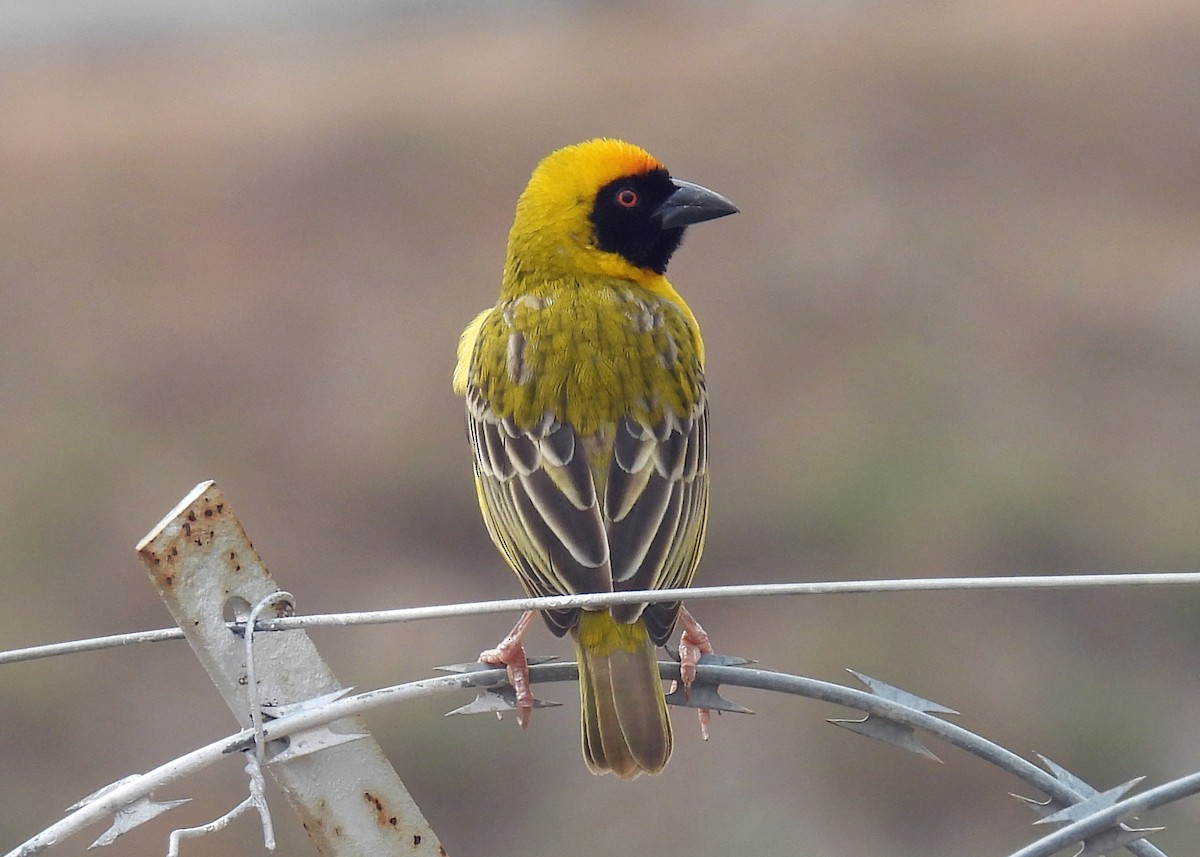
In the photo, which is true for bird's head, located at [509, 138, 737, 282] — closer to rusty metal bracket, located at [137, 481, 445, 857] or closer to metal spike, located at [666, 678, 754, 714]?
metal spike, located at [666, 678, 754, 714]

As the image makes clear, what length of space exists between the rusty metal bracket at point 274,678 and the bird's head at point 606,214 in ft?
8.20

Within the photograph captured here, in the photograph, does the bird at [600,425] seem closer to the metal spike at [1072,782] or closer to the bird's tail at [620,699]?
the bird's tail at [620,699]

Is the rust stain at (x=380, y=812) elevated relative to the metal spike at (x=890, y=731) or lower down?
lower down

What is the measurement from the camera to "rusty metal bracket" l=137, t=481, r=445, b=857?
8.28 feet

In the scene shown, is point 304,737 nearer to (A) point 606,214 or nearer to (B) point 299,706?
(B) point 299,706

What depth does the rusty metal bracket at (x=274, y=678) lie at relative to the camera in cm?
252

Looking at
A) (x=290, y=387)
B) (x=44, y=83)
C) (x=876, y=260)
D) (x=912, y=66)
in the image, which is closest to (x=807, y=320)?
(x=876, y=260)

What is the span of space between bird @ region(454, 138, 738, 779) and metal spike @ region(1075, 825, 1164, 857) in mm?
890

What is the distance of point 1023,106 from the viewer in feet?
57.1

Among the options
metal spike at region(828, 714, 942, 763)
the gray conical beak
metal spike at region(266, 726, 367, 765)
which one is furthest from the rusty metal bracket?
the gray conical beak

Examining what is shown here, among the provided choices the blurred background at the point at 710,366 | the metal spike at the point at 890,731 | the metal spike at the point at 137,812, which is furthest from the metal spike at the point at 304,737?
the blurred background at the point at 710,366

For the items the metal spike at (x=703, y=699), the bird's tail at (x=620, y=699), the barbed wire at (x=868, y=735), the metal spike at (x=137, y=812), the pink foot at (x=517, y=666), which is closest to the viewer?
the barbed wire at (x=868, y=735)

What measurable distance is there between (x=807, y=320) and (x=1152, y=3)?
309 inches

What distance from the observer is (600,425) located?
164 inches
